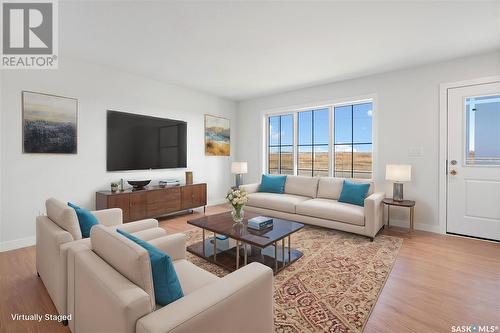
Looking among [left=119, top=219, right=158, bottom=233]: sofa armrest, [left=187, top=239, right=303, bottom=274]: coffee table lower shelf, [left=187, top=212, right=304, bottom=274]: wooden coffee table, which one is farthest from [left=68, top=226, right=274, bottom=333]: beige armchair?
[left=187, top=239, right=303, bottom=274]: coffee table lower shelf

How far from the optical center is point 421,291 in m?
2.05

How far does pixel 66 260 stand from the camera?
5.13 feet

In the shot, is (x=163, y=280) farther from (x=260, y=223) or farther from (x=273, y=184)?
(x=273, y=184)

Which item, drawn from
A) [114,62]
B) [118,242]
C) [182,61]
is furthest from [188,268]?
[114,62]

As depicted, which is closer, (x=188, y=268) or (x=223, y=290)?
(x=223, y=290)

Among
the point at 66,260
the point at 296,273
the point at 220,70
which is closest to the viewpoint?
the point at 66,260

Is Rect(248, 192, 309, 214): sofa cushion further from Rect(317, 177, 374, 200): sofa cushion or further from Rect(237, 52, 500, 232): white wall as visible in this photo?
Rect(237, 52, 500, 232): white wall

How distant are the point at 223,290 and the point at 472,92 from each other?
4.26 m

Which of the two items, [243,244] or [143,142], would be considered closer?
[243,244]

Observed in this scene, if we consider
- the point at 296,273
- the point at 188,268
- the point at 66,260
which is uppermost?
the point at 66,260

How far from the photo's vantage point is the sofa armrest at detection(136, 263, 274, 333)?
35.4 inches

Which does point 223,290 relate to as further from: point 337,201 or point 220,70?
point 220,70

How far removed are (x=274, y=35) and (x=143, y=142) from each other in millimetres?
2901

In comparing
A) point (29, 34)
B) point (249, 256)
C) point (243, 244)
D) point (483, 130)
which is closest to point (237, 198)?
point (243, 244)
